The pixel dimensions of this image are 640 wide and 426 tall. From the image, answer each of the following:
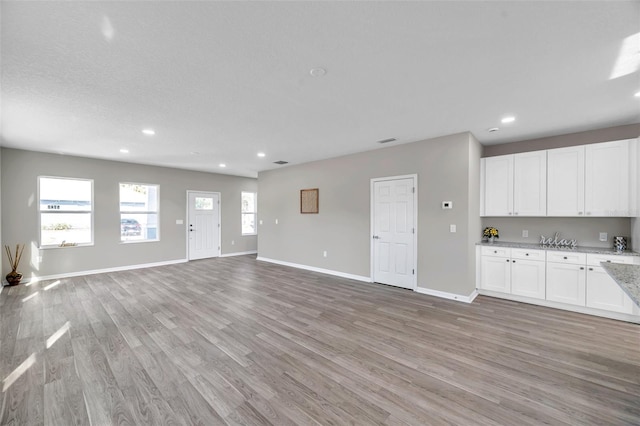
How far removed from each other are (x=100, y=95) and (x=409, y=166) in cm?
440

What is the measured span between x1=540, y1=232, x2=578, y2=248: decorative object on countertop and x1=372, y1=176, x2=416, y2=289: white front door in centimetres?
205

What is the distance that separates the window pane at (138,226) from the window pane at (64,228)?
0.64m

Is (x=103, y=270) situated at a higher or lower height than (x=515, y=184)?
lower

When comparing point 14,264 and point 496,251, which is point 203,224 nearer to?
point 14,264

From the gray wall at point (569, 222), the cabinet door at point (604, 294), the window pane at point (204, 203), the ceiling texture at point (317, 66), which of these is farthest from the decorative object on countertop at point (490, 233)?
the window pane at point (204, 203)

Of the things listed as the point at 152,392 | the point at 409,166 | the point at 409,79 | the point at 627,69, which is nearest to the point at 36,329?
the point at 152,392

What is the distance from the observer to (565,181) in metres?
3.78

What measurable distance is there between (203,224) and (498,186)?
7459 mm

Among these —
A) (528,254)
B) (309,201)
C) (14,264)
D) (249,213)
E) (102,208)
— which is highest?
(309,201)

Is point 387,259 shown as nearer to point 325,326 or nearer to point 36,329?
point 325,326

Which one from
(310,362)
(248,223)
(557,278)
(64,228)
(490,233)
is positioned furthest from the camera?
(248,223)

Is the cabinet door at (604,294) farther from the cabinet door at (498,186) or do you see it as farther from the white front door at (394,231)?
the white front door at (394,231)

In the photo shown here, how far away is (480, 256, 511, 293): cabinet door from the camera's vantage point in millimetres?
4000

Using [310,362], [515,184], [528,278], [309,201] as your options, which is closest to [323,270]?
[309,201]
